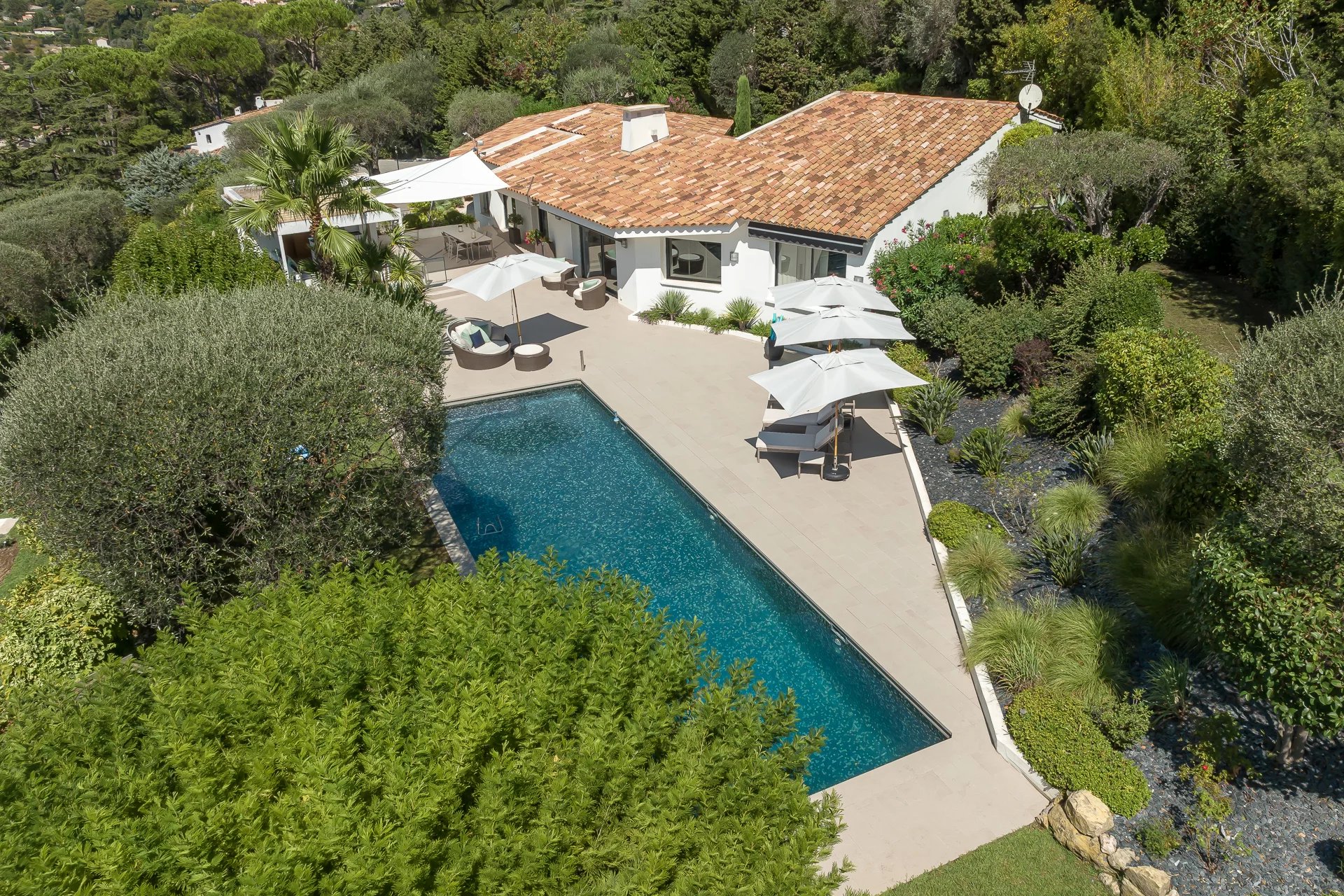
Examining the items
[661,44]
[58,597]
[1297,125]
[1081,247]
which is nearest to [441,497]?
[58,597]

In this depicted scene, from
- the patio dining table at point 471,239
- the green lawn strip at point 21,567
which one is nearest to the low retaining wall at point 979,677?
the green lawn strip at point 21,567

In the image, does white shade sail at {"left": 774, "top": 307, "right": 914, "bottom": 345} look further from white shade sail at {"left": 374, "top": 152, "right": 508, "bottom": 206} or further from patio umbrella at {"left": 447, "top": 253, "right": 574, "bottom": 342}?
white shade sail at {"left": 374, "top": 152, "right": 508, "bottom": 206}

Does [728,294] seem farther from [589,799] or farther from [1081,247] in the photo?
[589,799]

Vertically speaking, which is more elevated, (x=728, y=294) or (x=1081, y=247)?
(x=1081, y=247)

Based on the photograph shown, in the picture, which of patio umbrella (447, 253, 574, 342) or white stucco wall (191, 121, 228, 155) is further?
white stucco wall (191, 121, 228, 155)

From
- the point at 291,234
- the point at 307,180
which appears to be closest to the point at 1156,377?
the point at 307,180

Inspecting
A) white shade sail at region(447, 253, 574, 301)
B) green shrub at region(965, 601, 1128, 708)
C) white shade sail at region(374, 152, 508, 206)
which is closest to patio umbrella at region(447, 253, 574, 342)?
white shade sail at region(447, 253, 574, 301)
